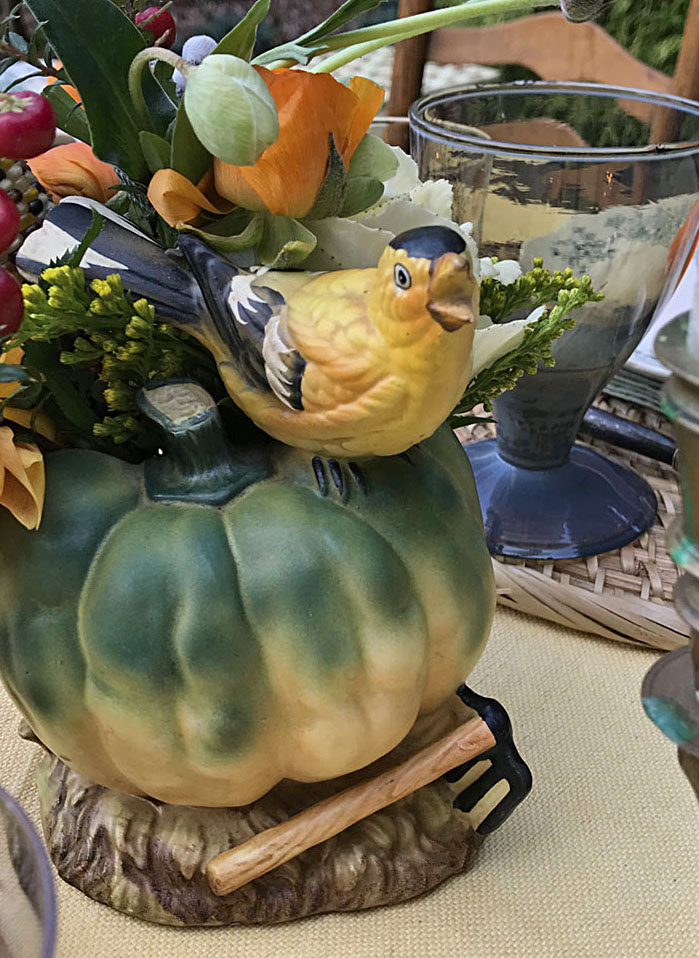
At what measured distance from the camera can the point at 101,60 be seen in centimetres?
29

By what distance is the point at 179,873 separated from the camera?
0.34m

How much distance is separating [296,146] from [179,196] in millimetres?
38

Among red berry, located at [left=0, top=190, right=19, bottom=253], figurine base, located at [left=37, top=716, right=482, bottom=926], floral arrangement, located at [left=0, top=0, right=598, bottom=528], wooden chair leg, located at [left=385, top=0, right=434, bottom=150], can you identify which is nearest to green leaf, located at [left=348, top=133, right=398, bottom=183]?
floral arrangement, located at [left=0, top=0, right=598, bottom=528]

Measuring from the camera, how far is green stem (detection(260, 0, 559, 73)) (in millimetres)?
278

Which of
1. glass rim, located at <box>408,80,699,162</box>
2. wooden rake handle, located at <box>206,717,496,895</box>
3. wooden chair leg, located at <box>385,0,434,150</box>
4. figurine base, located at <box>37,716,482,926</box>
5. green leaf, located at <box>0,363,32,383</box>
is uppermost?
green leaf, located at <box>0,363,32,383</box>

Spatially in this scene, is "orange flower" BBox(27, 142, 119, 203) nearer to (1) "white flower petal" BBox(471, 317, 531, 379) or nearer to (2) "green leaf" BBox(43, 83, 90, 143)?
(2) "green leaf" BBox(43, 83, 90, 143)

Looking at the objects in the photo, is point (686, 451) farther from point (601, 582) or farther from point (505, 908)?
point (601, 582)

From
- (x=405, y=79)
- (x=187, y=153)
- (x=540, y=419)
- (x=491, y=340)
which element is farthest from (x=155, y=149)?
(x=405, y=79)

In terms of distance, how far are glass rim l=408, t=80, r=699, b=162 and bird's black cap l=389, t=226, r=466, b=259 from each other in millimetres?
235

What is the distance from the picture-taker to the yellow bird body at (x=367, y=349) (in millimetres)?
256

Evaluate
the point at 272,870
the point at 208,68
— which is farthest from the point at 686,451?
the point at 272,870

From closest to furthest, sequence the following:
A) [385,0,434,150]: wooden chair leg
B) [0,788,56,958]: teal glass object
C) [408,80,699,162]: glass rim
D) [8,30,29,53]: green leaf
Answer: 1. [0,788,56,958]: teal glass object
2. [8,30,29,53]: green leaf
3. [408,80,699,162]: glass rim
4. [385,0,434,150]: wooden chair leg

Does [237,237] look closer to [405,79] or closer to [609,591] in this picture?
[609,591]

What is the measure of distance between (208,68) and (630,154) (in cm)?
30
